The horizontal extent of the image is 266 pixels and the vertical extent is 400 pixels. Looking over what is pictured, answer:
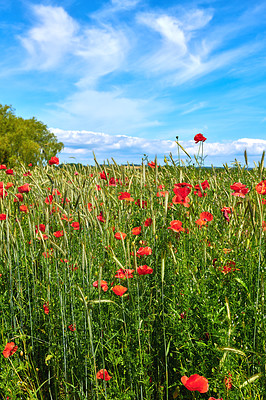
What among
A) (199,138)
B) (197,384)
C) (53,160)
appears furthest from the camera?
(199,138)

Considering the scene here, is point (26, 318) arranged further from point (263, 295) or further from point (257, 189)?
point (257, 189)

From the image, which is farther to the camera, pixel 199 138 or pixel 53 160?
pixel 199 138

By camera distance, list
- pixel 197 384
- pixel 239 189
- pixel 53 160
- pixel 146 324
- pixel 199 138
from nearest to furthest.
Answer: pixel 197 384, pixel 146 324, pixel 239 189, pixel 53 160, pixel 199 138

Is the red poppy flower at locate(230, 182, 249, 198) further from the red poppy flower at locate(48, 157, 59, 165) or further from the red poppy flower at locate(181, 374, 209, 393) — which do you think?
the red poppy flower at locate(48, 157, 59, 165)

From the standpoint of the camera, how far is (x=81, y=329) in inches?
68.7

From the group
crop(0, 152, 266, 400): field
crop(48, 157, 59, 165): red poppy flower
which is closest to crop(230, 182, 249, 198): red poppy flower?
crop(0, 152, 266, 400): field

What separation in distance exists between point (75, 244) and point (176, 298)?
3.36 feet

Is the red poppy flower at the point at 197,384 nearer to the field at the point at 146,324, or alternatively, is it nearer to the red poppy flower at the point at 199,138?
the field at the point at 146,324

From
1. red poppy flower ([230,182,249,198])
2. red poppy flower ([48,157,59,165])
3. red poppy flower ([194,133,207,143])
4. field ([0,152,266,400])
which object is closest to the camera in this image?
field ([0,152,266,400])

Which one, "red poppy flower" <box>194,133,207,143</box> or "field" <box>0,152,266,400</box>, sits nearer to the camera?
"field" <box>0,152,266,400</box>

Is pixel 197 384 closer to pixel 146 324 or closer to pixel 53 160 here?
pixel 146 324

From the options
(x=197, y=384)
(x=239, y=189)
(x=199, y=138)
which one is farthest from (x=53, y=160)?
(x=197, y=384)

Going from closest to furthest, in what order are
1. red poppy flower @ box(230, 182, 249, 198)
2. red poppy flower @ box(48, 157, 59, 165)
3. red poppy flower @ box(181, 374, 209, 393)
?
red poppy flower @ box(181, 374, 209, 393) < red poppy flower @ box(230, 182, 249, 198) < red poppy flower @ box(48, 157, 59, 165)

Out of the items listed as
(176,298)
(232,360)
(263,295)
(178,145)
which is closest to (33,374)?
(176,298)
